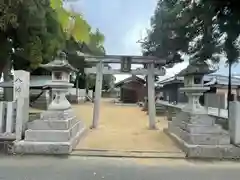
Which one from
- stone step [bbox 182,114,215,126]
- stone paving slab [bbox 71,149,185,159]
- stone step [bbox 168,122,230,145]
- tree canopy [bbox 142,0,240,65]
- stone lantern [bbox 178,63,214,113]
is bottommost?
stone paving slab [bbox 71,149,185,159]

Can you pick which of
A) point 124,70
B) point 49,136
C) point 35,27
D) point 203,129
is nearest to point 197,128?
point 203,129

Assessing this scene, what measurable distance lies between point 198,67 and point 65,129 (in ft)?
14.1

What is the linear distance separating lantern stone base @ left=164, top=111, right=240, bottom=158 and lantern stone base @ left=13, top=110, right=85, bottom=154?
306cm

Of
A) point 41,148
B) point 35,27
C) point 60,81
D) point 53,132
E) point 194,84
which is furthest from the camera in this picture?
point 35,27

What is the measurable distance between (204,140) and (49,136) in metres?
3.98

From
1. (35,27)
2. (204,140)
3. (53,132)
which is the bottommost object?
(204,140)

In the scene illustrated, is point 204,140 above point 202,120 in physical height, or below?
below

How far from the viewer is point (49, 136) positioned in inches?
315

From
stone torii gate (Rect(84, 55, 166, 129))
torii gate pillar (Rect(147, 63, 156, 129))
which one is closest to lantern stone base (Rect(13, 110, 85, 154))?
stone torii gate (Rect(84, 55, 166, 129))

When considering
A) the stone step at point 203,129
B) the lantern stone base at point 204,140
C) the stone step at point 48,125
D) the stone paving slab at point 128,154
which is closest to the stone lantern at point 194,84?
the lantern stone base at point 204,140

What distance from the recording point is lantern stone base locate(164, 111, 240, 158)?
7.76 m

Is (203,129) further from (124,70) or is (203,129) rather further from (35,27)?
(35,27)

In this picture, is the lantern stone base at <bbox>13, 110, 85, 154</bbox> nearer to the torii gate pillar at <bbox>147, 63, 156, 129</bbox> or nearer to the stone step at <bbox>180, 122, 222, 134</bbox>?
the stone step at <bbox>180, 122, 222, 134</bbox>

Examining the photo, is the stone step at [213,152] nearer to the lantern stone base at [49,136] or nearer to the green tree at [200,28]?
the lantern stone base at [49,136]
